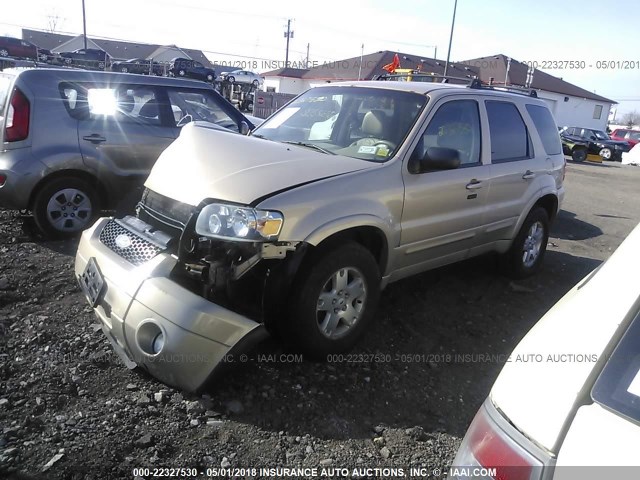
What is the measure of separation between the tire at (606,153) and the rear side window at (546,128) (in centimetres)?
2427

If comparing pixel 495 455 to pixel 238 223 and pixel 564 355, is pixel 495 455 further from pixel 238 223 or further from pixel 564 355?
pixel 238 223

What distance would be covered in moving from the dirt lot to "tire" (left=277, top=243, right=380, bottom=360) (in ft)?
0.63

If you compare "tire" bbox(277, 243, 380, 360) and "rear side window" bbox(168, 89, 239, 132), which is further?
"rear side window" bbox(168, 89, 239, 132)

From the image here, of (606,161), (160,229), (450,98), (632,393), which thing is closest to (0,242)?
(160,229)

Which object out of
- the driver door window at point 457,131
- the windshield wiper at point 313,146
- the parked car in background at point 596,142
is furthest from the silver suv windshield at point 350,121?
the parked car in background at point 596,142

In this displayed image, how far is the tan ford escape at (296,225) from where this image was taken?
2.88m

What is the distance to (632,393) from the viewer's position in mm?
1176

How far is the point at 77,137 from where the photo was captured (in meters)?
5.42

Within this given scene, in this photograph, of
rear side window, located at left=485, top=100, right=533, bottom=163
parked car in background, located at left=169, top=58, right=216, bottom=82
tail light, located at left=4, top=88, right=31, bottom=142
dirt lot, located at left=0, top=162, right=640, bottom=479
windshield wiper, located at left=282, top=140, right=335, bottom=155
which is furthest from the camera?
parked car in background, located at left=169, top=58, right=216, bottom=82

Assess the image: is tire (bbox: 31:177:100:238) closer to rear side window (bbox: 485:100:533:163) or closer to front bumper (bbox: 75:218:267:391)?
front bumper (bbox: 75:218:267:391)

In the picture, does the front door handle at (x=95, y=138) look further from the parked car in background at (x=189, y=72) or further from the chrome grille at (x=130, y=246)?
the parked car in background at (x=189, y=72)

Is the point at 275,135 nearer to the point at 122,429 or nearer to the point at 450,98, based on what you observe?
the point at 450,98

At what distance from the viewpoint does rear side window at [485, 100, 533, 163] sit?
4607 millimetres

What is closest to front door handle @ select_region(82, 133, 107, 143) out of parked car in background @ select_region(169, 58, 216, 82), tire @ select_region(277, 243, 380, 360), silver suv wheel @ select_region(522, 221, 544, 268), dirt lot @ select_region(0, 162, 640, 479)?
dirt lot @ select_region(0, 162, 640, 479)
